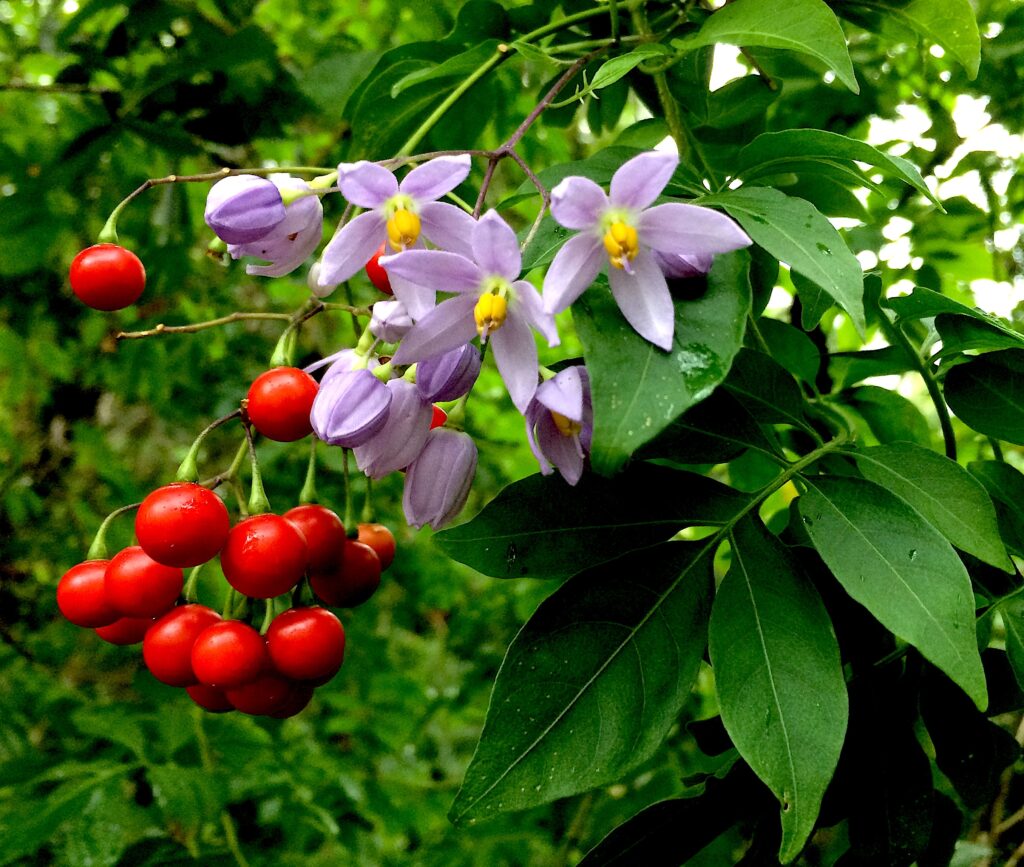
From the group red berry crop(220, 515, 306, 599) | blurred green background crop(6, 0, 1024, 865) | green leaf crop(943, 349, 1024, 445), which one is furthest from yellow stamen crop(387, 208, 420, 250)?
green leaf crop(943, 349, 1024, 445)

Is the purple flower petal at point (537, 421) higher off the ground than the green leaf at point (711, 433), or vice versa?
the purple flower petal at point (537, 421)

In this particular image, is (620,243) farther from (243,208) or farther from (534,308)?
(243,208)

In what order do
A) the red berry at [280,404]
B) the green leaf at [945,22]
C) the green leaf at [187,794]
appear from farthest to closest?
the green leaf at [187,794] < the green leaf at [945,22] < the red berry at [280,404]

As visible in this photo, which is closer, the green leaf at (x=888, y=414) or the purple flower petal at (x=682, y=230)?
the purple flower petal at (x=682, y=230)

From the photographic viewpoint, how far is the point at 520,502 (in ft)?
2.08

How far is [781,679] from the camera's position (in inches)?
22.3

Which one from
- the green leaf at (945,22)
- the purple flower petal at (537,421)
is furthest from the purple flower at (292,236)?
the green leaf at (945,22)

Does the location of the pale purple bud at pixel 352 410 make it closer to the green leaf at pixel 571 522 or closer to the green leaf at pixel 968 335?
the green leaf at pixel 571 522

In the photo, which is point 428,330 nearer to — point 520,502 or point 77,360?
point 520,502

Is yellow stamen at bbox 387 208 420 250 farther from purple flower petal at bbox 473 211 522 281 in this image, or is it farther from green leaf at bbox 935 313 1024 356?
green leaf at bbox 935 313 1024 356

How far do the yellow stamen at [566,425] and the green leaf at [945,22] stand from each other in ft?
1.54

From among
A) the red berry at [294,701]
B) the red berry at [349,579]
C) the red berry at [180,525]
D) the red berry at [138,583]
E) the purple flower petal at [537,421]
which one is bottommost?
the red berry at [294,701]

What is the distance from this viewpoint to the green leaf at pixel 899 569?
52cm

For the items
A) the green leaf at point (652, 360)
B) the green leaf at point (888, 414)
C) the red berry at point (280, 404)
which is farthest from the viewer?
the green leaf at point (888, 414)
